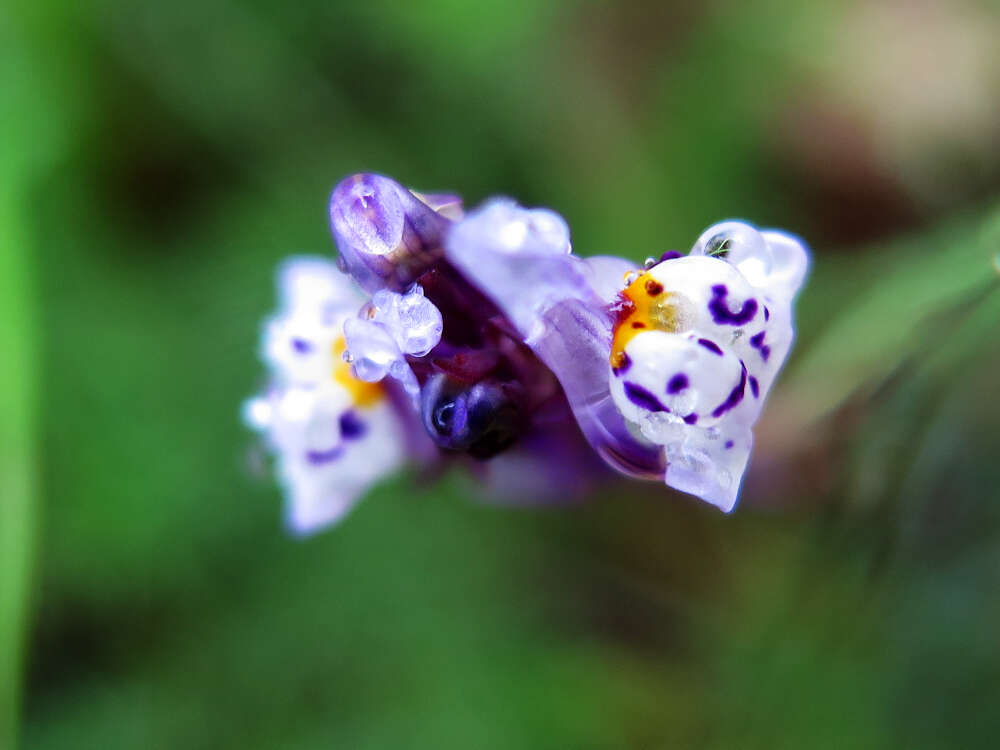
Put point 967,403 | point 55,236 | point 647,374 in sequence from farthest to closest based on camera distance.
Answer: point 55,236, point 967,403, point 647,374

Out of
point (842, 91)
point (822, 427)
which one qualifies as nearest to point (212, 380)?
point (822, 427)

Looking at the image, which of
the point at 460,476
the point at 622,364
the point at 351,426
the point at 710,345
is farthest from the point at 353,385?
the point at 460,476

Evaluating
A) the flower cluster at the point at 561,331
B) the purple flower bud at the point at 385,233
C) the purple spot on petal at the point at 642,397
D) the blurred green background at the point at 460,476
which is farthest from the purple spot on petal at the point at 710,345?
the blurred green background at the point at 460,476

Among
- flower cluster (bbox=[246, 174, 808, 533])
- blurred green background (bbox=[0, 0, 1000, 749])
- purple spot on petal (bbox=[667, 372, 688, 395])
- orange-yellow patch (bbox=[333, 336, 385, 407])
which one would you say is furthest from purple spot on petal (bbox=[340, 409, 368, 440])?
blurred green background (bbox=[0, 0, 1000, 749])

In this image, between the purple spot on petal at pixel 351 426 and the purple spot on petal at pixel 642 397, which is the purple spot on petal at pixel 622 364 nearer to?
the purple spot on petal at pixel 642 397

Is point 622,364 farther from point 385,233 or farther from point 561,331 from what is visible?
point 385,233

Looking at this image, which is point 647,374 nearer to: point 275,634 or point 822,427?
point 822,427
